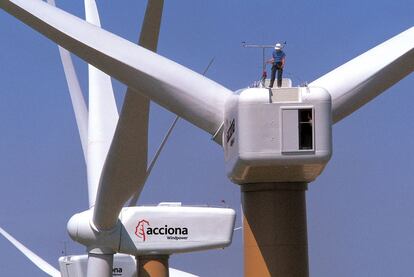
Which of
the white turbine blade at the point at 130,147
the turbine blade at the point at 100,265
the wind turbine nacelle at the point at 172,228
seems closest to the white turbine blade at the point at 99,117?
the wind turbine nacelle at the point at 172,228

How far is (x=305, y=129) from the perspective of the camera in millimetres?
24453

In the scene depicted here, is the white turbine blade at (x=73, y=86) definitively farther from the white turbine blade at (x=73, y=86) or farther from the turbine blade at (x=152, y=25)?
the turbine blade at (x=152, y=25)

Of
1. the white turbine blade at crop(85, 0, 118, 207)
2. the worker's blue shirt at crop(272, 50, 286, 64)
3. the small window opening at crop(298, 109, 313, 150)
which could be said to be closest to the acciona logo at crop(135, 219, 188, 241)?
the white turbine blade at crop(85, 0, 118, 207)

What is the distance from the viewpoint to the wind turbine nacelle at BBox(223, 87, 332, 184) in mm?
24281

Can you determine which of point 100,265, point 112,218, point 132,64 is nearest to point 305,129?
point 132,64

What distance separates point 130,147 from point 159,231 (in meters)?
13.6

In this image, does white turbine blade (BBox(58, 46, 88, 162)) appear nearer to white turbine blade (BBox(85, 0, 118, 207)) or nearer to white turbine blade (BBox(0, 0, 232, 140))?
white turbine blade (BBox(85, 0, 118, 207))

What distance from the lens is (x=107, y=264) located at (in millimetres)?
46875

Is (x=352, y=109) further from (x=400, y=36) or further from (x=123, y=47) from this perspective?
(x=123, y=47)

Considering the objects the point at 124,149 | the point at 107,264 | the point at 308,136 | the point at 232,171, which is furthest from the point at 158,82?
the point at 107,264

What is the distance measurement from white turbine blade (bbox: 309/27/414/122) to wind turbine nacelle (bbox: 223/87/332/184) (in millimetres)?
2513

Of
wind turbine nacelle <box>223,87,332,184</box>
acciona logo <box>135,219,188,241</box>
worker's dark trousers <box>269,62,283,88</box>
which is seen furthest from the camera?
acciona logo <box>135,219,188,241</box>

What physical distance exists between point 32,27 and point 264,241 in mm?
7638

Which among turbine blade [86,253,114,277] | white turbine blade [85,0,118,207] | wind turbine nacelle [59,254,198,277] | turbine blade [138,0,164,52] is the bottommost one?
turbine blade [86,253,114,277]
